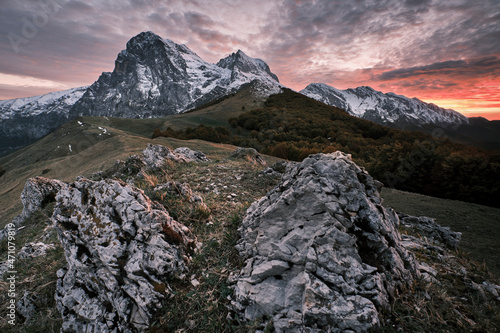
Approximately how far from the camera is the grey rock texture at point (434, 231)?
22.2 feet

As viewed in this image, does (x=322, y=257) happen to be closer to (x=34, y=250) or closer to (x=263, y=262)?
(x=263, y=262)

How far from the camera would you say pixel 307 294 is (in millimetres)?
2695

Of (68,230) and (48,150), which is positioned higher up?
(68,230)

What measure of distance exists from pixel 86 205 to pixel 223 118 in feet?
196

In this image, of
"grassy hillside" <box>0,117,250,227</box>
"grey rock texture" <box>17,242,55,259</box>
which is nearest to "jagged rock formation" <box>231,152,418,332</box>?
"grey rock texture" <box>17,242,55,259</box>

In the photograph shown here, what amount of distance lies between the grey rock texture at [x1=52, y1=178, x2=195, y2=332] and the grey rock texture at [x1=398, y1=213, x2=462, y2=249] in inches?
317

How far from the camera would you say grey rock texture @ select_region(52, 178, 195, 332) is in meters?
3.22

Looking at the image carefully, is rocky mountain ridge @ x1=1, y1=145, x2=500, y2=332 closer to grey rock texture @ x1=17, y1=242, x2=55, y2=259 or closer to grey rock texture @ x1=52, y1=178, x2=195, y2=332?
grey rock texture @ x1=52, y1=178, x2=195, y2=332

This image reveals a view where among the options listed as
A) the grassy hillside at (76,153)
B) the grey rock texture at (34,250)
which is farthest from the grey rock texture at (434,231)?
the grassy hillside at (76,153)

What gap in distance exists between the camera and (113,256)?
3.56 m

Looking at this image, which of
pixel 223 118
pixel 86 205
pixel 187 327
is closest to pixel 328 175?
pixel 187 327

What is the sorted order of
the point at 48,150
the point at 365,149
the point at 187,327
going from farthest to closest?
1. the point at 48,150
2. the point at 365,149
3. the point at 187,327

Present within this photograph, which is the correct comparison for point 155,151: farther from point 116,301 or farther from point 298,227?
point 298,227

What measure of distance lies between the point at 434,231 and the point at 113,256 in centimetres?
965
